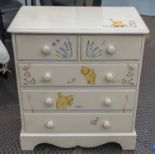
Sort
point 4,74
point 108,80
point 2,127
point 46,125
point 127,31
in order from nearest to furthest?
1. point 127,31
2. point 108,80
3. point 46,125
4. point 2,127
5. point 4,74

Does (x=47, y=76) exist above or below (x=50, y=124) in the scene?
above

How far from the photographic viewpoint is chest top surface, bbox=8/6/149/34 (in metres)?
1.16

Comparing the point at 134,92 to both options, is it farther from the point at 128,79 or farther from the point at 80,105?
the point at 80,105

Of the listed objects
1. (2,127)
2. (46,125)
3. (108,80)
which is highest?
(108,80)

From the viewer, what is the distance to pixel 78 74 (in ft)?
4.14

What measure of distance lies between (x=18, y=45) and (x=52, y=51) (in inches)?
5.7

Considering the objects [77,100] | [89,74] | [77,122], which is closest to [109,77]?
[89,74]

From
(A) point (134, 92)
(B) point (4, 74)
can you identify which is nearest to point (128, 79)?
(A) point (134, 92)

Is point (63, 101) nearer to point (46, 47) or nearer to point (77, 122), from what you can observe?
point (77, 122)

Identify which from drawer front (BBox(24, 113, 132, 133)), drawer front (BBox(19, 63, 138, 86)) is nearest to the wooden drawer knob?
drawer front (BBox(19, 63, 138, 86))

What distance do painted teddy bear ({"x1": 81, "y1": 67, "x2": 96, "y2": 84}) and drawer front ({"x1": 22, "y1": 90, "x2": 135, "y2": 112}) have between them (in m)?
0.06

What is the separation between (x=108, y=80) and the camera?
1271mm

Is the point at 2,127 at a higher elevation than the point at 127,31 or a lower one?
lower

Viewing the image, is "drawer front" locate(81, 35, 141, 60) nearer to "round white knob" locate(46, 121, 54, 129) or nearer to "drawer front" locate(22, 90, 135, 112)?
"drawer front" locate(22, 90, 135, 112)
